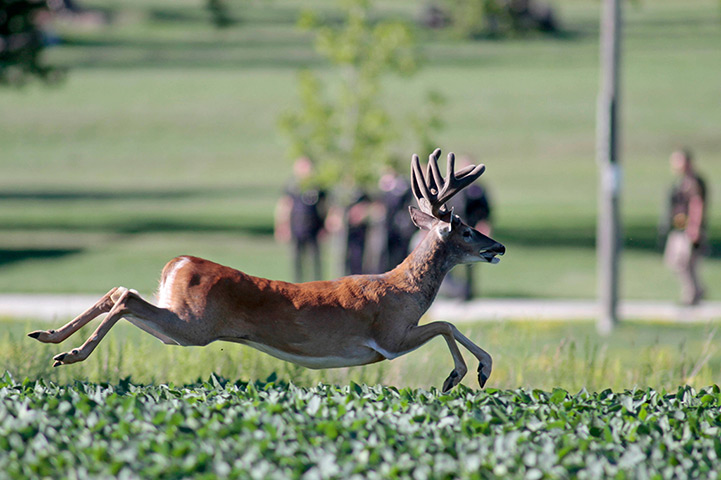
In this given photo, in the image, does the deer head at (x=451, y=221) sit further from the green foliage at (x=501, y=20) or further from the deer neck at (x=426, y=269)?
the green foliage at (x=501, y=20)

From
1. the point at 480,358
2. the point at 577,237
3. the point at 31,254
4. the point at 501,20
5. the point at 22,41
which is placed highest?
the point at 22,41

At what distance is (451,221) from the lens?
21.1 feet

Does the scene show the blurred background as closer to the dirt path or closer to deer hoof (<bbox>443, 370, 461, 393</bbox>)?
the dirt path

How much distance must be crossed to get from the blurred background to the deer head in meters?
2.05

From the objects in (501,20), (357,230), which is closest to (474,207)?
(357,230)

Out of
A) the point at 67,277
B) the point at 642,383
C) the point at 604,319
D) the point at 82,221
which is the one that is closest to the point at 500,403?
the point at 642,383

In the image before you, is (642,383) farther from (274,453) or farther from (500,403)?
(274,453)

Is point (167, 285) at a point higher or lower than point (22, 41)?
lower

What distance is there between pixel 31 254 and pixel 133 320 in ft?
55.2

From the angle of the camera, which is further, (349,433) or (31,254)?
(31,254)

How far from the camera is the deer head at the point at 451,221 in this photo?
643 centimetres

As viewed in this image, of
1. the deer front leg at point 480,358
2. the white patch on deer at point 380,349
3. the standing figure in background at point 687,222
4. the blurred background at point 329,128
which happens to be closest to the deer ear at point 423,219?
the deer front leg at point 480,358

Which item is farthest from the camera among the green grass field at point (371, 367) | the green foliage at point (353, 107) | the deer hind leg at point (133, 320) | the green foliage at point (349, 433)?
the green foliage at point (353, 107)

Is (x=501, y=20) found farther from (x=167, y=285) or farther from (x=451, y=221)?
(x=167, y=285)
